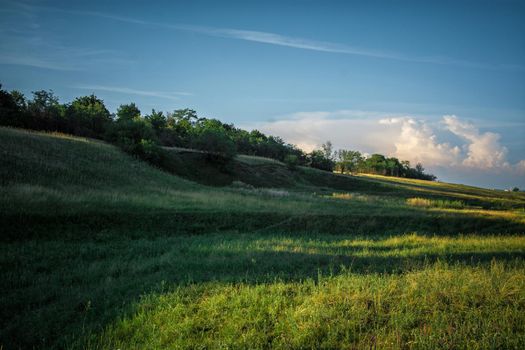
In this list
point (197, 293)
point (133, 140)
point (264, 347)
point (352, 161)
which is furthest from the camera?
point (352, 161)

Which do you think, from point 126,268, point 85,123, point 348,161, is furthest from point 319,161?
point 126,268

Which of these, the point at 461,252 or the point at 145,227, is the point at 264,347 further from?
the point at 145,227

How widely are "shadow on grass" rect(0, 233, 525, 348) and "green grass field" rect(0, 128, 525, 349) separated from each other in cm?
5

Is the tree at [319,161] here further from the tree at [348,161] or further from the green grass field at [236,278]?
the green grass field at [236,278]

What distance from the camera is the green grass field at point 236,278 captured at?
5488mm

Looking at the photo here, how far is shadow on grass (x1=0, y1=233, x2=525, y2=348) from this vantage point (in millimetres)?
6559

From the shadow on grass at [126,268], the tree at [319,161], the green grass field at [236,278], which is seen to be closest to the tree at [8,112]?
the green grass field at [236,278]

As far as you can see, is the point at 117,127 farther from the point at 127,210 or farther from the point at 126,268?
the point at 126,268

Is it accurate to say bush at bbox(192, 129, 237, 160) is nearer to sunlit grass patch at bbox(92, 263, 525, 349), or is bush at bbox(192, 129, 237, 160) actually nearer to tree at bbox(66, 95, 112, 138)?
tree at bbox(66, 95, 112, 138)

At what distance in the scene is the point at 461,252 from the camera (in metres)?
12.4

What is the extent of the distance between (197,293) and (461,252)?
11558 millimetres

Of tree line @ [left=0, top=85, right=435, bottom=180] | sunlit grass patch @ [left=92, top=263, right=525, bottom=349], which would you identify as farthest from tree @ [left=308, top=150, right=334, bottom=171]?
sunlit grass patch @ [left=92, top=263, right=525, bottom=349]

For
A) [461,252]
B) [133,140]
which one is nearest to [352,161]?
[133,140]

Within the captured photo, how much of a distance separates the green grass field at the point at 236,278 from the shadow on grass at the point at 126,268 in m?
0.05
